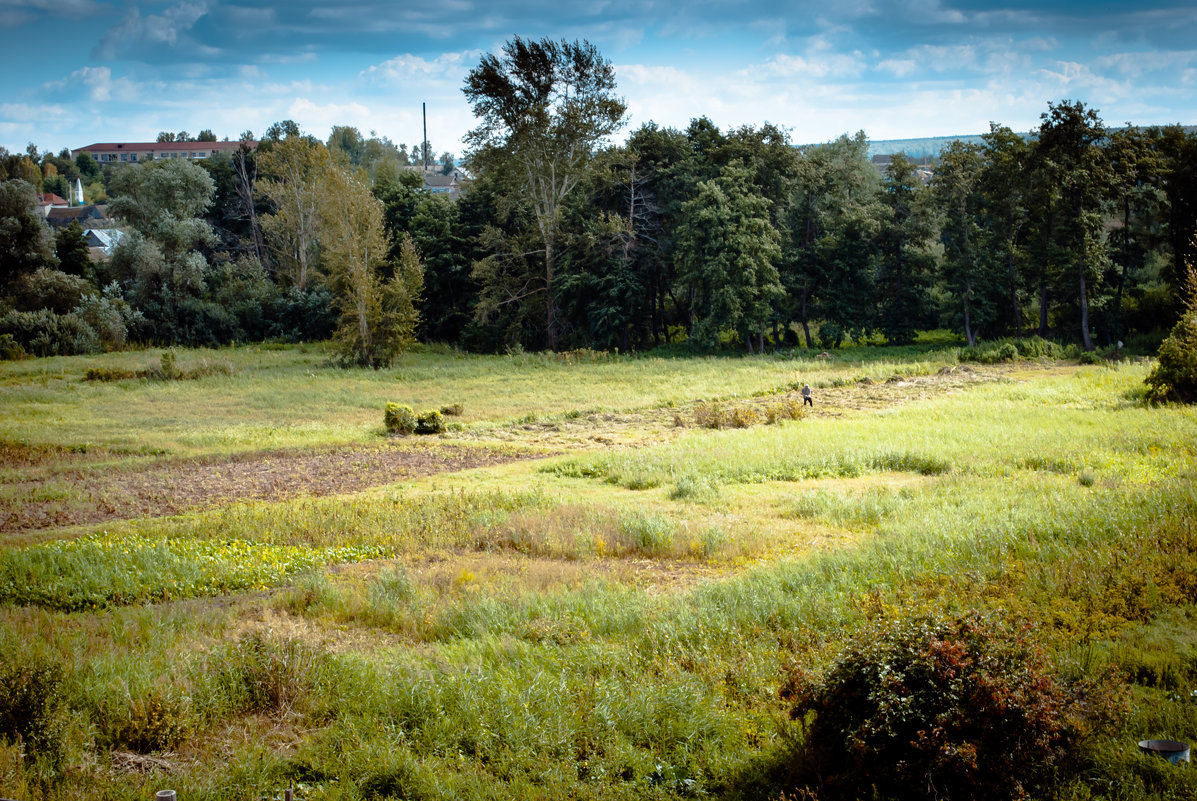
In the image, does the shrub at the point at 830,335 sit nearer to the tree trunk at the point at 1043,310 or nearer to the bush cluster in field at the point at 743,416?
the tree trunk at the point at 1043,310

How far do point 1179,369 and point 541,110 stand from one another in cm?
3594

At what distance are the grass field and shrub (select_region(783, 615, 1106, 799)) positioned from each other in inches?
14.4

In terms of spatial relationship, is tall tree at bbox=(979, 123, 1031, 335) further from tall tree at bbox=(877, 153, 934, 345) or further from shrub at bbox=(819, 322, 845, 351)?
shrub at bbox=(819, 322, 845, 351)

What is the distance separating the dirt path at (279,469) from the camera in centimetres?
1638

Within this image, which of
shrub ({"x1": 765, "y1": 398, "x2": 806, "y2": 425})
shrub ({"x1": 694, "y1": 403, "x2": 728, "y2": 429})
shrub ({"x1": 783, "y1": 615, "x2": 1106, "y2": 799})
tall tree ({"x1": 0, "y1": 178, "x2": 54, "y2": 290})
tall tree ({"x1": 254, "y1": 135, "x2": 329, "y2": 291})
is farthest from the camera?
tall tree ({"x1": 254, "y1": 135, "x2": 329, "y2": 291})

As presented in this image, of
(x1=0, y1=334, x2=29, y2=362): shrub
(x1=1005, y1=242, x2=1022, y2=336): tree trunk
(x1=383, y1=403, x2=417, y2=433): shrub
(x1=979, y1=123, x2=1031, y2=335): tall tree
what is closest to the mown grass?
(x1=383, y1=403, x2=417, y2=433): shrub

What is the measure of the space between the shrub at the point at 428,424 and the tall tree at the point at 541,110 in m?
26.7

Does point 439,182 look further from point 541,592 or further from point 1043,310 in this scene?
point 541,592

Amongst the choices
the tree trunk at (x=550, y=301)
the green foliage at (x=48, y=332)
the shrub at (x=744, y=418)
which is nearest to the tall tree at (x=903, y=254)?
the tree trunk at (x=550, y=301)

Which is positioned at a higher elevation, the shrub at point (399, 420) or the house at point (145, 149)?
the house at point (145, 149)

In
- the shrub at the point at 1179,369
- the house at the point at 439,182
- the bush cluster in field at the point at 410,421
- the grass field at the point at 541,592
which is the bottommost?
the grass field at the point at 541,592

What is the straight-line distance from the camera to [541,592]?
1024cm

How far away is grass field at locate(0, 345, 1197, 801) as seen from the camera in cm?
624

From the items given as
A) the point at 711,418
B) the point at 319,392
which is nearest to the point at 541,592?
the point at 711,418
